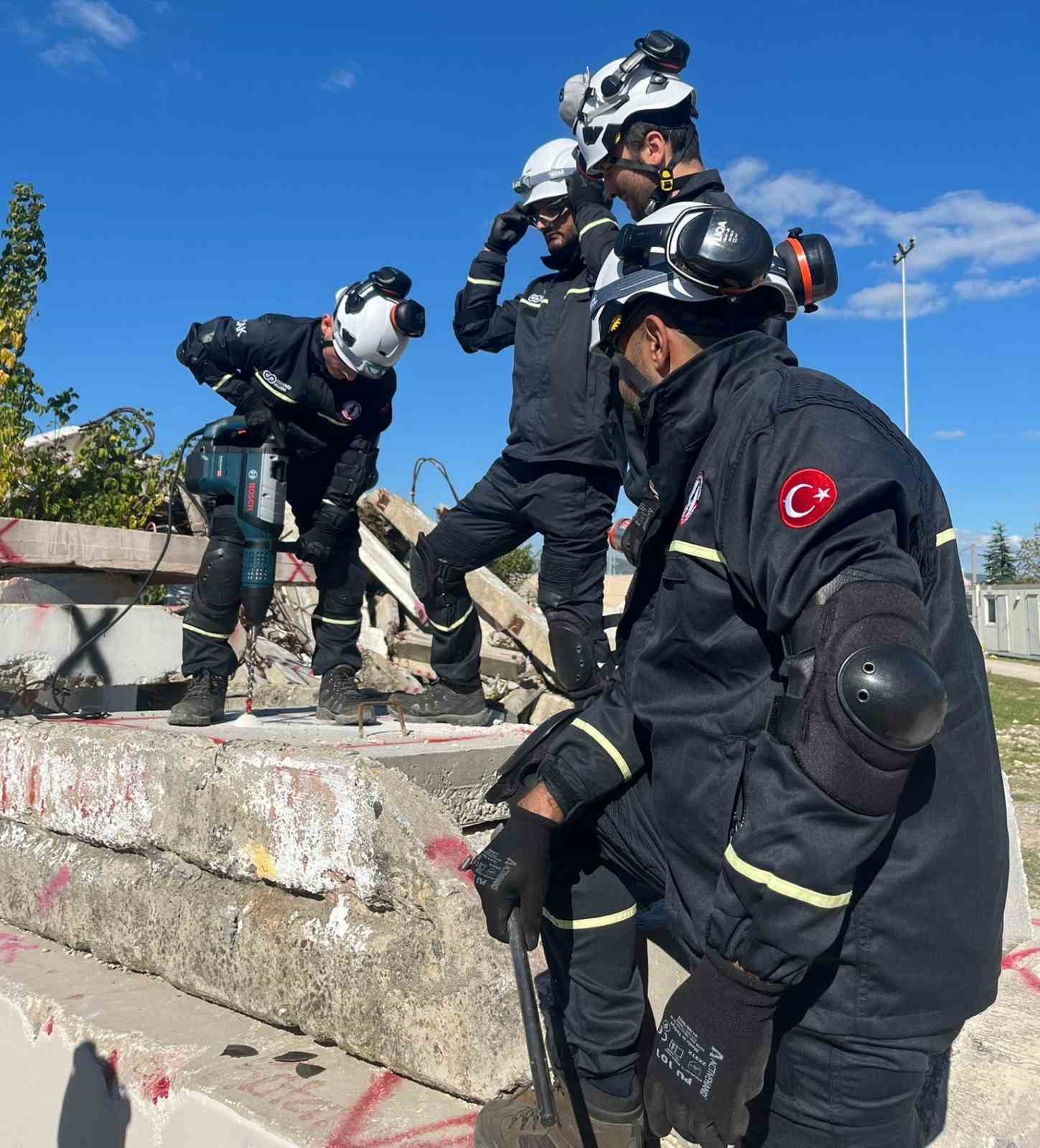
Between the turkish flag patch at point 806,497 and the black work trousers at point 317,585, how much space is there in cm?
288

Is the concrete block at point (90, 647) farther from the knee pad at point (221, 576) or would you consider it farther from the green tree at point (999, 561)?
the green tree at point (999, 561)

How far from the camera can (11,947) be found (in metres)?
3.45

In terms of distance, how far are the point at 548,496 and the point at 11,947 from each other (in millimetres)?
2437

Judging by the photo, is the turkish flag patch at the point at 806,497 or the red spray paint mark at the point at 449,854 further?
the red spray paint mark at the point at 449,854

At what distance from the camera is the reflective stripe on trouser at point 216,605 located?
3926 mm

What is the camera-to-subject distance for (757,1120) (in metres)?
1.65

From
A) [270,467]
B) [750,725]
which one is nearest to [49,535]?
[270,467]

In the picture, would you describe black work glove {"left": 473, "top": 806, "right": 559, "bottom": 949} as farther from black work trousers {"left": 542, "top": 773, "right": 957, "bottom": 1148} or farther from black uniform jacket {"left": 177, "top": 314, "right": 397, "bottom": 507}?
black uniform jacket {"left": 177, "top": 314, "right": 397, "bottom": 507}

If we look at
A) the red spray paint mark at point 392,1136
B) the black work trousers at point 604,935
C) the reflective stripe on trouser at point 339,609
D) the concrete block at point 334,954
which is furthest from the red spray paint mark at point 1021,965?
the reflective stripe on trouser at point 339,609

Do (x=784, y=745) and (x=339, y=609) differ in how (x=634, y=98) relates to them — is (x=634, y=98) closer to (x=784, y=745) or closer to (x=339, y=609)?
(x=339, y=609)

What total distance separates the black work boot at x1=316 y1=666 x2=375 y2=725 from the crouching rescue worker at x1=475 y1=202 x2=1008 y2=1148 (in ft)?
7.05

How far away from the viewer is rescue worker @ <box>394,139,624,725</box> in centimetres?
384

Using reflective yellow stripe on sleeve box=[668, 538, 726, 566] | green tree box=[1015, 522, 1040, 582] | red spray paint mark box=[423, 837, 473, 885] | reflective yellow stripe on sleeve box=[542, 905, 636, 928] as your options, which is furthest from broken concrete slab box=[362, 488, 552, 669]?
green tree box=[1015, 522, 1040, 582]

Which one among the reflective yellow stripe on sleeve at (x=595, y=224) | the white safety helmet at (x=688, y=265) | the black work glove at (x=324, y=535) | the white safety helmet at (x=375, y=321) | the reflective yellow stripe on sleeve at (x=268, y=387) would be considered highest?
the reflective yellow stripe on sleeve at (x=595, y=224)
